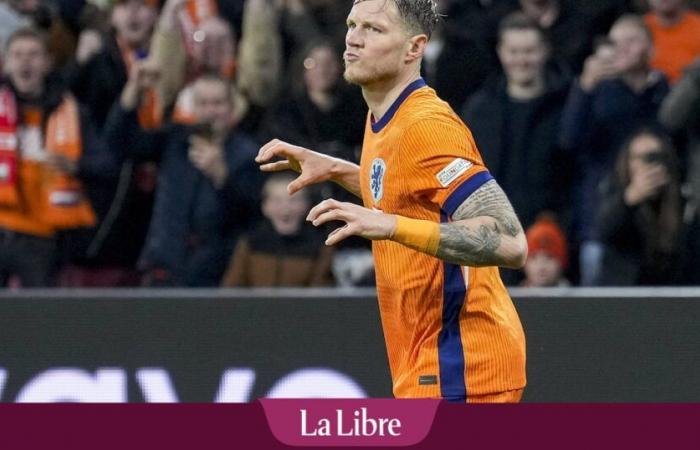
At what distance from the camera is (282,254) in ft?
25.1

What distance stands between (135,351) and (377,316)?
1.09 m

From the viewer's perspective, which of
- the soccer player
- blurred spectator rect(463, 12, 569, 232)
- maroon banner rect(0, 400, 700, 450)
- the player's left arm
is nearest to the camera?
maroon banner rect(0, 400, 700, 450)

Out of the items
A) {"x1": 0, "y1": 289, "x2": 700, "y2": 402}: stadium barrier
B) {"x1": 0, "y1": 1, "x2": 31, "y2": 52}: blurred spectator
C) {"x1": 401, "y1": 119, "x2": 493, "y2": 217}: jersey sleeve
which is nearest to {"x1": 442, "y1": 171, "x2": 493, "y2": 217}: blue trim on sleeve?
{"x1": 401, "y1": 119, "x2": 493, "y2": 217}: jersey sleeve

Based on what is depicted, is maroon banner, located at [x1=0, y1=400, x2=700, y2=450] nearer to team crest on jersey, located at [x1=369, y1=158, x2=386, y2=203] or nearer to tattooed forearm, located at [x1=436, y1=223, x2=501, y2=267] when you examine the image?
tattooed forearm, located at [x1=436, y1=223, x2=501, y2=267]

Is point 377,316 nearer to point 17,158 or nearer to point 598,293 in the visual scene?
point 598,293

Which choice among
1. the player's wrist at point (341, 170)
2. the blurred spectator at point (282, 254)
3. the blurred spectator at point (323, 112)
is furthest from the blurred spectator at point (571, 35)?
the player's wrist at point (341, 170)

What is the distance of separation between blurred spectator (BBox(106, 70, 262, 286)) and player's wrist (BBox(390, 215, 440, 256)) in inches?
157

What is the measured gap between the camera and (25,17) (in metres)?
9.24

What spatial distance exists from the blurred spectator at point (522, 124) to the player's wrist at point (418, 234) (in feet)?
12.1

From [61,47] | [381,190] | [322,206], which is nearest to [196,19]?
[61,47]

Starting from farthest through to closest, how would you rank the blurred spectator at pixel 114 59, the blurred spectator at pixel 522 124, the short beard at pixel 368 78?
the blurred spectator at pixel 114 59
the blurred spectator at pixel 522 124
the short beard at pixel 368 78

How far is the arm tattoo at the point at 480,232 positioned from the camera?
13.6ft

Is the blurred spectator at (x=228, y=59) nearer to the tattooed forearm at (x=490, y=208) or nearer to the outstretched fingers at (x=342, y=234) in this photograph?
the tattooed forearm at (x=490, y=208)

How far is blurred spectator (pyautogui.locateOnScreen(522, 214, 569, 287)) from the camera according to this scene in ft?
24.7
